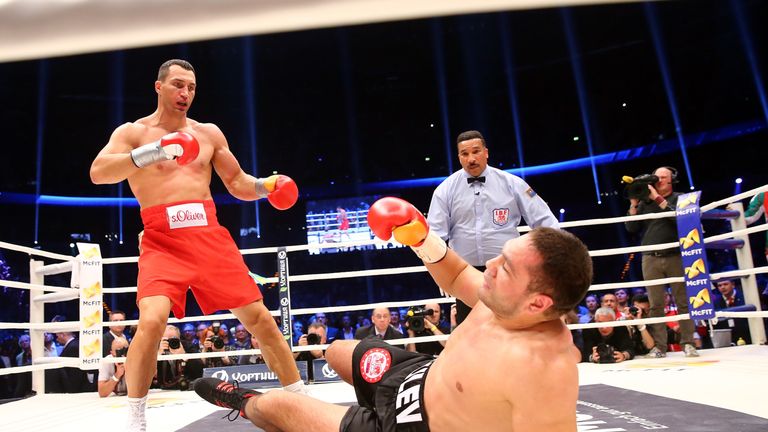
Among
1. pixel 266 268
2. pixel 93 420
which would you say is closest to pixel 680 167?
pixel 266 268

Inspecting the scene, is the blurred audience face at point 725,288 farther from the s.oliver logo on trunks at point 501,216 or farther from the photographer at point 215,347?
the photographer at point 215,347

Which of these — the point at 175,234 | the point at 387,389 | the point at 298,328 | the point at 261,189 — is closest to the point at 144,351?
the point at 175,234

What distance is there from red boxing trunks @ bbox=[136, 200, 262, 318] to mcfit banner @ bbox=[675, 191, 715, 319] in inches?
111

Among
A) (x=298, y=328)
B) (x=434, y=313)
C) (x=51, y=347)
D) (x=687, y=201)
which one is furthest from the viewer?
(x=298, y=328)

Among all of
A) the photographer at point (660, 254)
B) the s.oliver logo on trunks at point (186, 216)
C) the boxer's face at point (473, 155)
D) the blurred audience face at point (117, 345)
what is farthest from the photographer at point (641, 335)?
the blurred audience face at point (117, 345)

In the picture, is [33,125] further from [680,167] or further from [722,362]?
[680,167]

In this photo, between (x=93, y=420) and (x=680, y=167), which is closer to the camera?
(x=93, y=420)

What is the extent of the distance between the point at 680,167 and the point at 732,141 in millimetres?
986

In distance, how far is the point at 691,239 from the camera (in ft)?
12.1

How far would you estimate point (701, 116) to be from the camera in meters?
10.9

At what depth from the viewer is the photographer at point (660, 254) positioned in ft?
12.8

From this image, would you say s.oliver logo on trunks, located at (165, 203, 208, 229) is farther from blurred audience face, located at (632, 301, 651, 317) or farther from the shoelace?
blurred audience face, located at (632, 301, 651, 317)

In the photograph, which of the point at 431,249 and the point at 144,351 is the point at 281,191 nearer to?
the point at 144,351

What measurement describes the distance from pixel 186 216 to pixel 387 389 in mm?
1042
